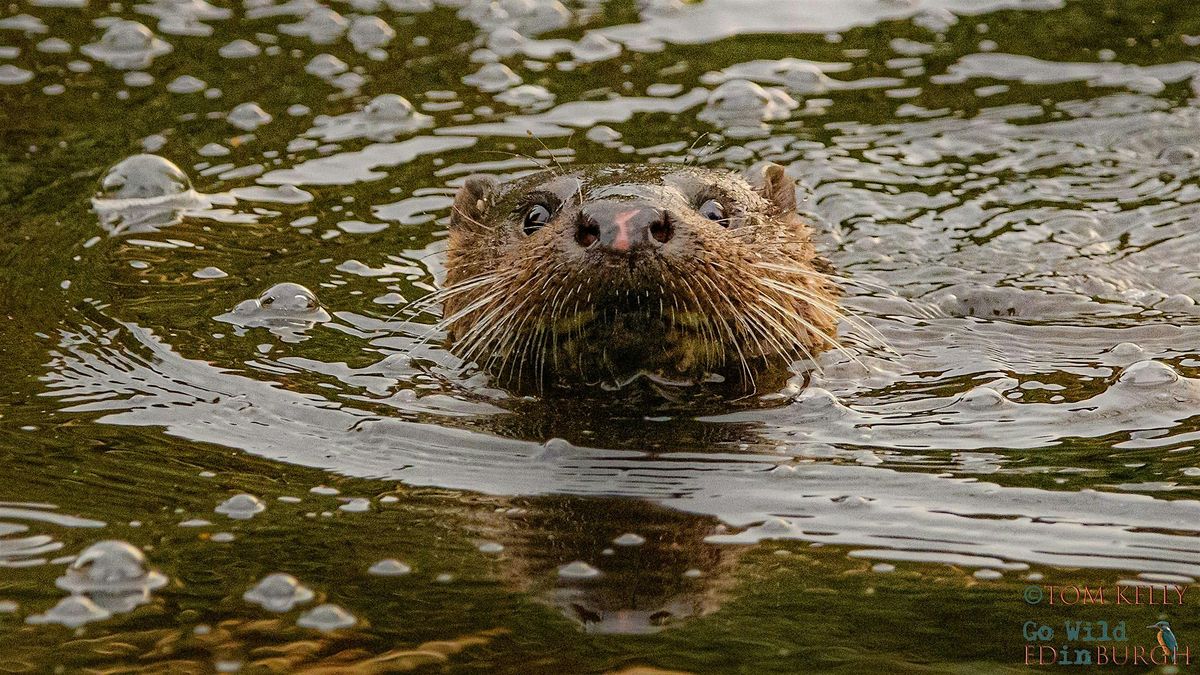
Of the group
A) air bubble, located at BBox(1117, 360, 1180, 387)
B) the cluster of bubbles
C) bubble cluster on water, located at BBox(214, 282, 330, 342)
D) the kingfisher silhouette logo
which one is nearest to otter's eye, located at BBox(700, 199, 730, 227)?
air bubble, located at BBox(1117, 360, 1180, 387)

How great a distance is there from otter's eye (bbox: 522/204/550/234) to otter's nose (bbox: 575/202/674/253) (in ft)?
2.13

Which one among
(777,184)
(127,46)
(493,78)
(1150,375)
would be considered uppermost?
(127,46)

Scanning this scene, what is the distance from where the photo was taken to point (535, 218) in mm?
5855

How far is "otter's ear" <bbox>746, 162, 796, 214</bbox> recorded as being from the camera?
261 inches

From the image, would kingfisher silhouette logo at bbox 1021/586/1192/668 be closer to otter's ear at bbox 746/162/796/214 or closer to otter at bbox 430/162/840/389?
otter at bbox 430/162/840/389

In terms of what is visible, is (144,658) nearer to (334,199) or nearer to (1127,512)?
(1127,512)

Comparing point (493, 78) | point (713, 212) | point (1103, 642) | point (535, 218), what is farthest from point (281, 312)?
point (1103, 642)

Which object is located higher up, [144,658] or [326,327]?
[326,327]

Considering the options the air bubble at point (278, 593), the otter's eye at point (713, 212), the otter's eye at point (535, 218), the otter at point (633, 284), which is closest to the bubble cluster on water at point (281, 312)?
the otter at point (633, 284)

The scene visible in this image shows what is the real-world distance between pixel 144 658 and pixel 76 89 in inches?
232

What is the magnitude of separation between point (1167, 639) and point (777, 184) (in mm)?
3364

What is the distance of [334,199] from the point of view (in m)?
7.79

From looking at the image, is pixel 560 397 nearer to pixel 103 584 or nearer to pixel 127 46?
pixel 103 584

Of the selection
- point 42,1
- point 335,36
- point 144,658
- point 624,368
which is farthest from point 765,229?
point 42,1
